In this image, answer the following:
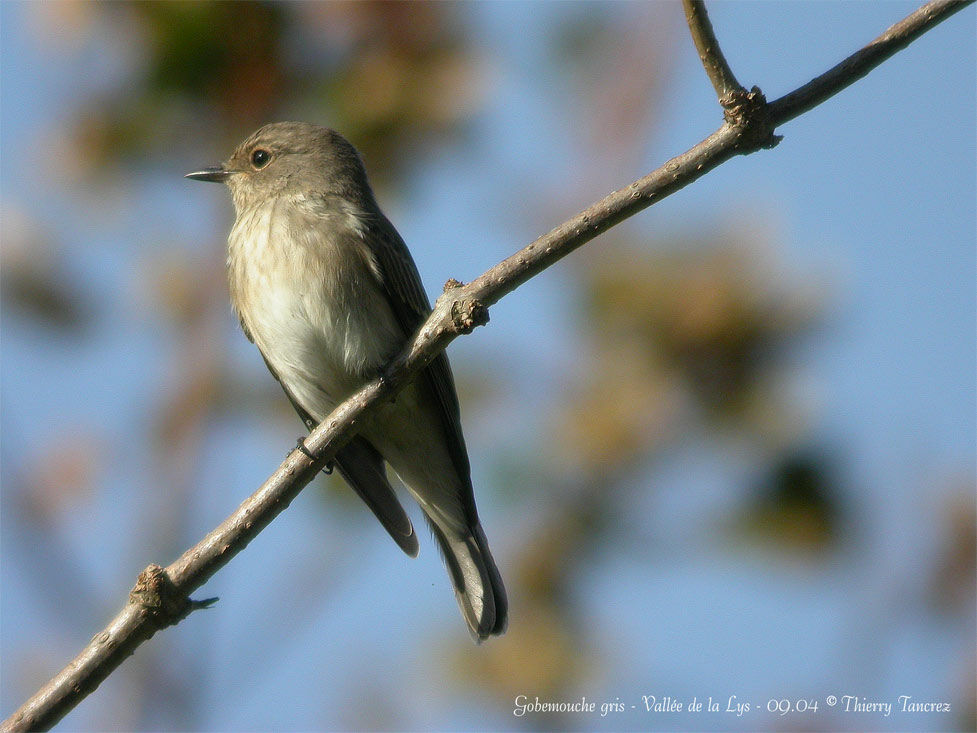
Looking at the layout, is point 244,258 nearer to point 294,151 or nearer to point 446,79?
point 294,151

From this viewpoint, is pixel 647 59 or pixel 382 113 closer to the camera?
pixel 382 113

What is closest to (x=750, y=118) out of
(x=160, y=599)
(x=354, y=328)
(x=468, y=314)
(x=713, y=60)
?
(x=713, y=60)

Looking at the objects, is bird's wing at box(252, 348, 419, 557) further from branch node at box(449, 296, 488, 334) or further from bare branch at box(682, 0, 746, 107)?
bare branch at box(682, 0, 746, 107)

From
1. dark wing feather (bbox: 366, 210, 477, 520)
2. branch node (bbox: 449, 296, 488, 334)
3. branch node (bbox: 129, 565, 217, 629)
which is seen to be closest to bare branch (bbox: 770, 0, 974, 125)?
branch node (bbox: 449, 296, 488, 334)

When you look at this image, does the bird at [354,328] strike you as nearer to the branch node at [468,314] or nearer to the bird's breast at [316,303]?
the bird's breast at [316,303]

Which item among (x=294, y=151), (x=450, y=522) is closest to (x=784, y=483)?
(x=450, y=522)

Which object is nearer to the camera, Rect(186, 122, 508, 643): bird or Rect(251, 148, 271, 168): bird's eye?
Rect(186, 122, 508, 643): bird

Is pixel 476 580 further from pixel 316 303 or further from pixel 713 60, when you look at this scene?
pixel 713 60
